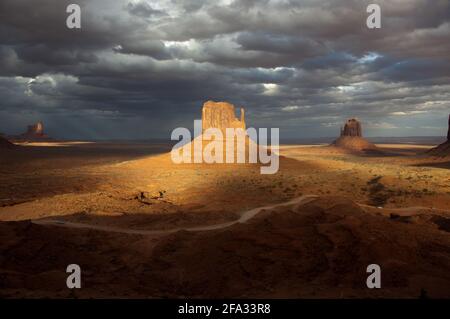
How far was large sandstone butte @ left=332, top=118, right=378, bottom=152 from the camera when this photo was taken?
13050cm

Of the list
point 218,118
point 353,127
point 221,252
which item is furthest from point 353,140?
point 221,252

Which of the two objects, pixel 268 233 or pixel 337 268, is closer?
pixel 337 268

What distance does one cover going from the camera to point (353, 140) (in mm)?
134375

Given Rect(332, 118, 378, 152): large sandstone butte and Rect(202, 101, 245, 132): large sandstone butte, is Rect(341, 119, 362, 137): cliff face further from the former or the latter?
Rect(202, 101, 245, 132): large sandstone butte

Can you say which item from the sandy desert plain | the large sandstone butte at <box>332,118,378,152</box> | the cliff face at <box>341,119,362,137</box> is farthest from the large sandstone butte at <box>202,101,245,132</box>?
the cliff face at <box>341,119,362,137</box>

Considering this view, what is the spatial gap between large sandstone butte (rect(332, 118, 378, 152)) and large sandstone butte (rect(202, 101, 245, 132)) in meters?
65.4

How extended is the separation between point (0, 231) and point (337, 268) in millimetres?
14655

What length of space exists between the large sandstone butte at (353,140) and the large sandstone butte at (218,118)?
65.4 m

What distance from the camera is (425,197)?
3180 centimetres

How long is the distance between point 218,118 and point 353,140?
72.6 metres
